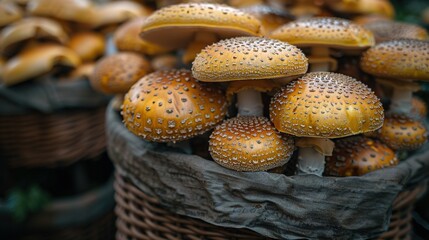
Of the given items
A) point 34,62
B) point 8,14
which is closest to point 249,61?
point 34,62

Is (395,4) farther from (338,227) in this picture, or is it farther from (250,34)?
(338,227)

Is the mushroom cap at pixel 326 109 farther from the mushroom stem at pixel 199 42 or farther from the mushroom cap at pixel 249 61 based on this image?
the mushroom stem at pixel 199 42

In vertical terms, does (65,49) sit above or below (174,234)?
above

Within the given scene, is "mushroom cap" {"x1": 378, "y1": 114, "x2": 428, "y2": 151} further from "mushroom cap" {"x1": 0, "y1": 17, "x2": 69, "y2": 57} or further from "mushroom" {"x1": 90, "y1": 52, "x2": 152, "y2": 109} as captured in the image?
"mushroom cap" {"x1": 0, "y1": 17, "x2": 69, "y2": 57}

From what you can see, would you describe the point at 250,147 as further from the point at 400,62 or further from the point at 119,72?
the point at 119,72

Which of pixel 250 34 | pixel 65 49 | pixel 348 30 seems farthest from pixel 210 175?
pixel 65 49
